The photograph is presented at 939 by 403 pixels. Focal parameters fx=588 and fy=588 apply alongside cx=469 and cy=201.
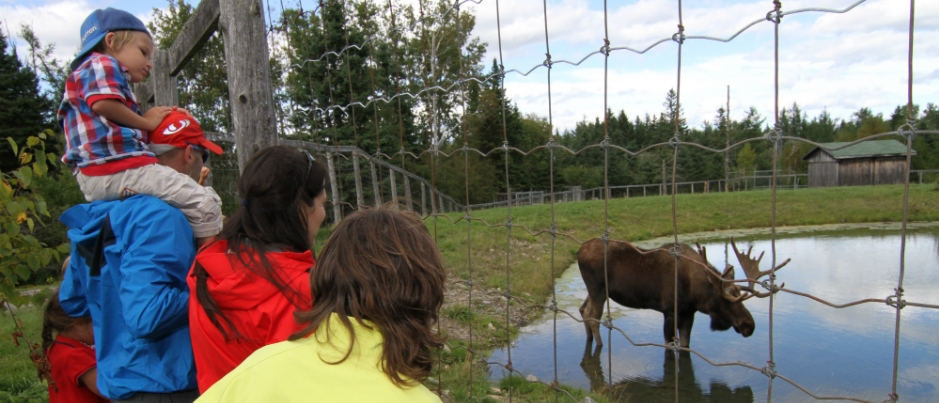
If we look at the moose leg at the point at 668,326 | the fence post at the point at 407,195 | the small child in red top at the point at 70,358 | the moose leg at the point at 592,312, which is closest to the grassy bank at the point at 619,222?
the moose leg at the point at 592,312

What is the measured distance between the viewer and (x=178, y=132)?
6.81ft

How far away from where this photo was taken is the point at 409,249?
1216mm

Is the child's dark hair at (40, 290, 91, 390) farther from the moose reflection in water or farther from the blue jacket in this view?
the moose reflection in water

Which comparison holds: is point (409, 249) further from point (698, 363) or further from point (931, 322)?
point (931, 322)

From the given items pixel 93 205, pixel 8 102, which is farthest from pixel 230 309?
pixel 8 102

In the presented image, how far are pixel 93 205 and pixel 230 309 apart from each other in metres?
0.73

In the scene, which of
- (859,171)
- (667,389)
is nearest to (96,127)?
(859,171)

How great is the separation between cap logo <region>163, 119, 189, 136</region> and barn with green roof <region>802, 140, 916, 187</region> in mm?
3017

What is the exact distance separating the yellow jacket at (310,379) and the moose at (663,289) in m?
4.77

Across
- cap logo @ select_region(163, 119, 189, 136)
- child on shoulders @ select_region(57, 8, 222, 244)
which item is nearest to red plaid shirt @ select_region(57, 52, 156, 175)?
child on shoulders @ select_region(57, 8, 222, 244)

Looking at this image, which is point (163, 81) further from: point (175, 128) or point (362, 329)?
point (362, 329)

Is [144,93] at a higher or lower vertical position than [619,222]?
higher

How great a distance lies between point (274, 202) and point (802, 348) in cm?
553

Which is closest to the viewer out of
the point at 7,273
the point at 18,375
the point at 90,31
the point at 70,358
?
the point at 90,31
